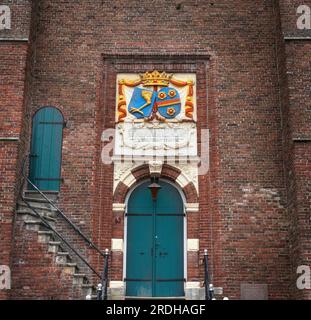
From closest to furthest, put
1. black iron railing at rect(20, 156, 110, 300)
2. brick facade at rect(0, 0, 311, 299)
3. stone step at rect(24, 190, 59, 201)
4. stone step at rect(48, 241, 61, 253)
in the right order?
1. stone step at rect(48, 241, 61, 253)
2. black iron railing at rect(20, 156, 110, 300)
3. brick facade at rect(0, 0, 311, 299)
4. stone step at rect(24, 190, 59, 201)

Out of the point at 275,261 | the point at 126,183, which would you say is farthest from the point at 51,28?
Result: the point at 275,261

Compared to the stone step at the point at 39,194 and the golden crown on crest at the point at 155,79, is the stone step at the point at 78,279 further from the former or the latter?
the golden crown on crest at the point at 155,79

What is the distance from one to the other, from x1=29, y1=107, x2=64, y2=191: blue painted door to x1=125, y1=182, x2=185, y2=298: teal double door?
6.77ft

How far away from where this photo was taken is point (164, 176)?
1559 centimetres

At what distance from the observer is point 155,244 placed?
15047 mm

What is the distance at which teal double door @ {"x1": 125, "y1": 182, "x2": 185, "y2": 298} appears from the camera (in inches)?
582

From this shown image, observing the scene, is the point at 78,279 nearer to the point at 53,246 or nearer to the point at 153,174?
the point at 53,246


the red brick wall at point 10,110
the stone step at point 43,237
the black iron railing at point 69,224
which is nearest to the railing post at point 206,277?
the black iron railing at point 69,224

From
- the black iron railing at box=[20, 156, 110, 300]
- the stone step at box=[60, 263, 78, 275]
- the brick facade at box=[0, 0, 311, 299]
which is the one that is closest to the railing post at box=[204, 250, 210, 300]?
the brick facade at box=[0, 0, 311, 299]

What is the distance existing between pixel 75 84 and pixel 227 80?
13.1ft

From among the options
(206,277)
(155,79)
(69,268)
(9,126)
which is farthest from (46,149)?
(206,277)

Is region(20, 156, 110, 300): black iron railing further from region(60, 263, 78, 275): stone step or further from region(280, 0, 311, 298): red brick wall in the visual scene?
region(280, 0, 311, 298): red brick wall

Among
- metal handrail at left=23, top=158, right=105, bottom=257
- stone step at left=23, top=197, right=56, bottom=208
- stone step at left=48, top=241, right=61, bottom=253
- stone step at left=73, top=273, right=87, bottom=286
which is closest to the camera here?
stone step at left=73, top=273, right=87, bottom=286

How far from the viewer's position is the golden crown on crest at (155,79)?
16172mm
